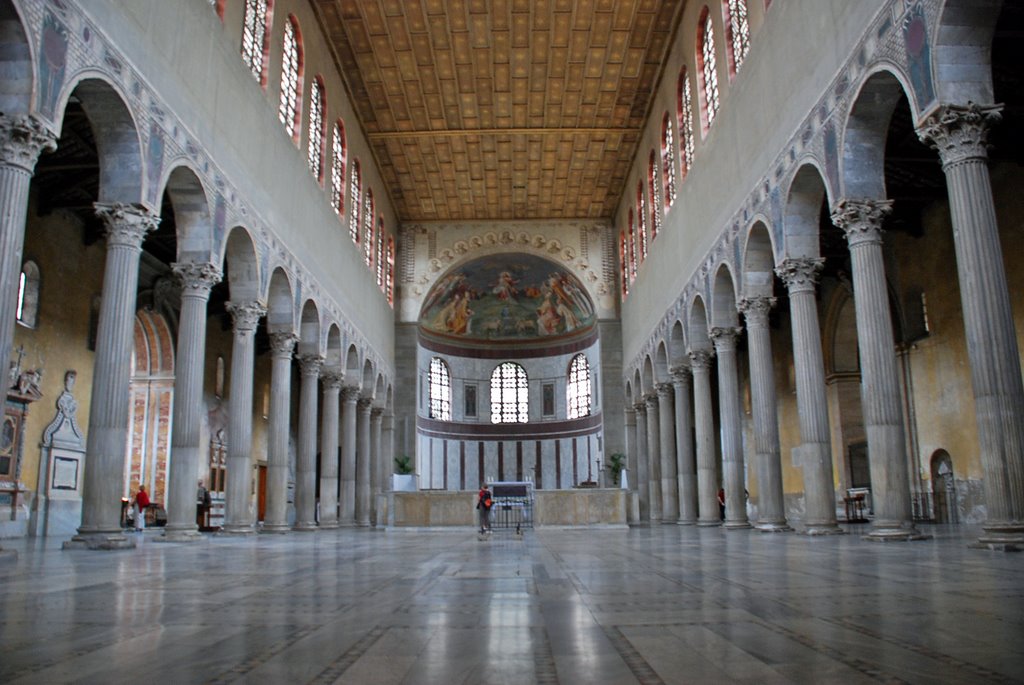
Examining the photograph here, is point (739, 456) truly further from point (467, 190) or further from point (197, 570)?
point (467, 190)

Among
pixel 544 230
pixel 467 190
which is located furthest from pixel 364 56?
pixel 544 230

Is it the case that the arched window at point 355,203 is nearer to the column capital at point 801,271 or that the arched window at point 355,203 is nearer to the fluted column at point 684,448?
the fluted column at point 684,448

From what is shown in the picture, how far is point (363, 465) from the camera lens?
119 feet

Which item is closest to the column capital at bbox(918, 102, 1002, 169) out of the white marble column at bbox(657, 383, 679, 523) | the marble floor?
the marble floor

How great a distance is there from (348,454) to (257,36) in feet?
55.9

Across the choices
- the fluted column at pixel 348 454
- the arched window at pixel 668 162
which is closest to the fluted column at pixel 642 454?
the arched window at pixel 668 162

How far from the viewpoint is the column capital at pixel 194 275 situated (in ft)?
59.5

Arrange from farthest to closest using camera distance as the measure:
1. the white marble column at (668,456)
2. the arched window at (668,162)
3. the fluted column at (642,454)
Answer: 1. the fluted column at (642,454)
2. the white marble column at (668,456)
3. the arched window at (668,162)

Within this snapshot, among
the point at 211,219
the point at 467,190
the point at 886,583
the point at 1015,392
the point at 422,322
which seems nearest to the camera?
the point at 886,583

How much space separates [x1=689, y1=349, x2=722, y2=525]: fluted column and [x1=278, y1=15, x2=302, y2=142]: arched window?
13996mm

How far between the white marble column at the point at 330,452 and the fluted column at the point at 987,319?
2307cm

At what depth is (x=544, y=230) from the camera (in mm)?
42969

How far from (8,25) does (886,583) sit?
1259 cm

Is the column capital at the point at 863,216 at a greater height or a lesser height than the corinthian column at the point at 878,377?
greater
